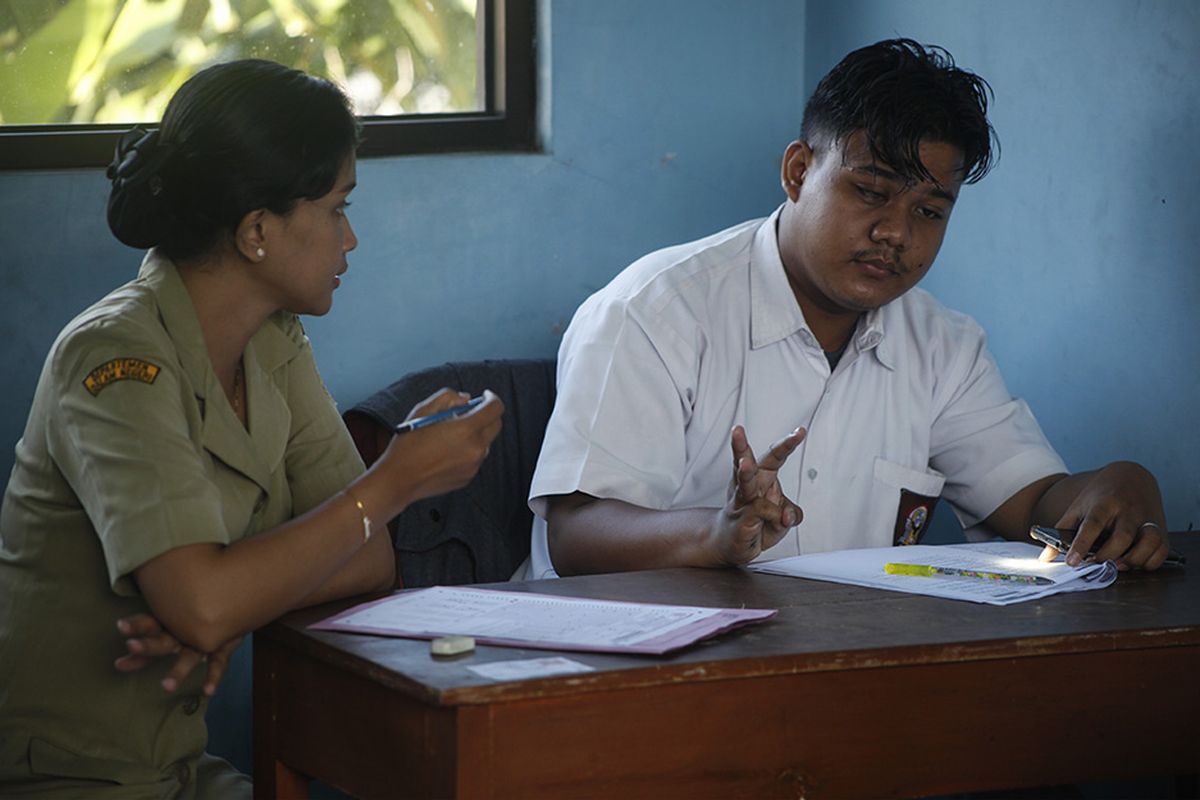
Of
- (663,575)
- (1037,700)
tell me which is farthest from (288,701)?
(1037,700)

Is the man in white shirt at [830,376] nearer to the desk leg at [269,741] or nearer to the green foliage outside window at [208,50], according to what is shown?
the desk leg at [269,741]

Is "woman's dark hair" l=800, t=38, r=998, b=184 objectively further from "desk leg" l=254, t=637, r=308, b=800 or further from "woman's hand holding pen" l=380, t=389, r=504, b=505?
"desk leg" l=254, t=637, r=308, b=800

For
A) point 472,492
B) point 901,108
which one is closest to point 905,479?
point 901,108

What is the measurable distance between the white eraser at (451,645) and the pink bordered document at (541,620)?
42mm

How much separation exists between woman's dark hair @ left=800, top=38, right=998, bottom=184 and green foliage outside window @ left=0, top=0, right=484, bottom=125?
938 mm

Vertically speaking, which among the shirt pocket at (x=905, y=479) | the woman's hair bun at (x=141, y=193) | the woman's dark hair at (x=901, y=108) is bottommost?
the shirt pocket at (x=905, y=479)

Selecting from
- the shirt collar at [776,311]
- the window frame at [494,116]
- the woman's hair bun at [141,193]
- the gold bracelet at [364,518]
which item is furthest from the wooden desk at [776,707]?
the window frame at [494,116]

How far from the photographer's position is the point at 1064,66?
2.73 metres

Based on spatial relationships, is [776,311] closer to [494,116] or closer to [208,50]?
[494,116]

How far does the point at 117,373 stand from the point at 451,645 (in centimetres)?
53

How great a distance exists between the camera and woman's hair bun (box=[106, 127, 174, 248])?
6.38 feet

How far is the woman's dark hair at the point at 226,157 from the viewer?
191cm

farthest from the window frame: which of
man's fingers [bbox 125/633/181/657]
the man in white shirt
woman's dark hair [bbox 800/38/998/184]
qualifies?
man's fingers [bbox 125/633/181/657]

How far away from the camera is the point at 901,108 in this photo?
2.42m
